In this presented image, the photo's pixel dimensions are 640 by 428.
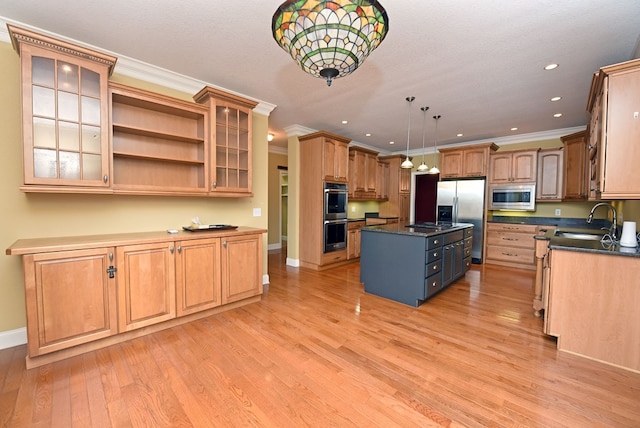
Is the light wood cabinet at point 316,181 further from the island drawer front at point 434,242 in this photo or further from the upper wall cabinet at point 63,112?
the upper wall cabinet at point 63,112

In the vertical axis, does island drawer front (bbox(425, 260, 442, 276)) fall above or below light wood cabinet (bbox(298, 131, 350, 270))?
below

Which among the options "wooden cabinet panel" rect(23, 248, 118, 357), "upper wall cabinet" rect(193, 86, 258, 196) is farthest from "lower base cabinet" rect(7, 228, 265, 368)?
"upper wall cabinet" rect(193, 86, 258, 196)

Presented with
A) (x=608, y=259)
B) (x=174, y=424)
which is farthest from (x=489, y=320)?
(x=174, y=424)

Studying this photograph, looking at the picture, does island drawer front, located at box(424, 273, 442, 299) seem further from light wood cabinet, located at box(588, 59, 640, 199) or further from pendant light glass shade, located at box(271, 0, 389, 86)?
pendant light glass shade, located at box(271, 0, 389, 86)

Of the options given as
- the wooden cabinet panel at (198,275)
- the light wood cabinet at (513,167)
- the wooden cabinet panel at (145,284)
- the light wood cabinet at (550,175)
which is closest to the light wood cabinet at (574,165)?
the light wood cabinet at (550,175)

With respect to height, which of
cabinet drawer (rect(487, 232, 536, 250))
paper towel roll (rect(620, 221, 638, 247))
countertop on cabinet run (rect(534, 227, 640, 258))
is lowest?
cabinet drawer (rect(487, 232, 536, 250))

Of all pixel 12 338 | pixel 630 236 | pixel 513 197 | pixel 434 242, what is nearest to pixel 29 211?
pixel 12 338

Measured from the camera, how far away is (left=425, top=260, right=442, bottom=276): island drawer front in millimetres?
3127

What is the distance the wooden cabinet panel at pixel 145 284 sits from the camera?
89.3 inches

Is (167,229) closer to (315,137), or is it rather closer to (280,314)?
(280,314)

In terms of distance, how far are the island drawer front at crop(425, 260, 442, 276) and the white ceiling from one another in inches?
85.4

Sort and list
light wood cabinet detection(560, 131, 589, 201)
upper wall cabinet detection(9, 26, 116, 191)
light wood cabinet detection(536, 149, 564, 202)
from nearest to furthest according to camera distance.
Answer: upper wall cabinet detection(9, 26, 116, 191), light wood cabinet detection(560, 131, 589, 201), light wood cabinet detection(536, 149, 564, 202)

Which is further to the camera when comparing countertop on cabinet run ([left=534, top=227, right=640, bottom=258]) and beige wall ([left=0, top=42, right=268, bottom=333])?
beige wall ([left=0, top=42, right=268, bottom=333])

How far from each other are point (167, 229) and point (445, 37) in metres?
3.37
